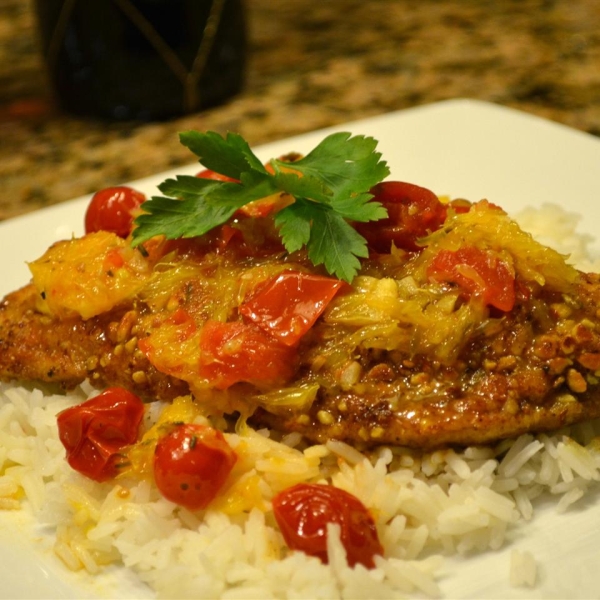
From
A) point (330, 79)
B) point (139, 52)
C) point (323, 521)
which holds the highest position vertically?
point (139, 52)


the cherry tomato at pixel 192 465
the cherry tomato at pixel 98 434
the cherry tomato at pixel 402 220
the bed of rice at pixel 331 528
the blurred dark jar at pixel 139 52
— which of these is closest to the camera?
the bed of rice at pixel 331 528

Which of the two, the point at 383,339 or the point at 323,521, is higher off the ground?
the point at 383,339

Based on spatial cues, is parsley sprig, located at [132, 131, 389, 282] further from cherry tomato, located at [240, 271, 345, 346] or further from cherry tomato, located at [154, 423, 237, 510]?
cherry tomato, located at [154, 423, 237, 510]

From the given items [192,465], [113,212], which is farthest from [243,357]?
[113,212]

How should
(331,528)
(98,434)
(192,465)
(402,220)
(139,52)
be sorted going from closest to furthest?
1. (331,528)
2. (192,465)
3. (98,434)
4. (402,220)
5. (139,52)

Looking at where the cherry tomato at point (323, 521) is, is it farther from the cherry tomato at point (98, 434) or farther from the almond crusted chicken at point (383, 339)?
the cherry tomato at point (98, 434)

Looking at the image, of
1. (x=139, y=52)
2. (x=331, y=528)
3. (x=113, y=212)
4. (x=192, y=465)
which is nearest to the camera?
(x=331, y=528)

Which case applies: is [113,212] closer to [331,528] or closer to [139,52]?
[331,528]

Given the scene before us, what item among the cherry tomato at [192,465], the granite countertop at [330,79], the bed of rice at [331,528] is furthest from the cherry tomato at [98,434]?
the granite countertop at [330,79]
